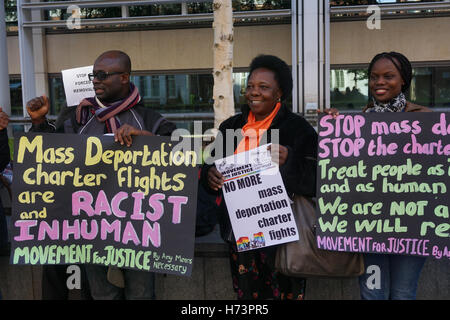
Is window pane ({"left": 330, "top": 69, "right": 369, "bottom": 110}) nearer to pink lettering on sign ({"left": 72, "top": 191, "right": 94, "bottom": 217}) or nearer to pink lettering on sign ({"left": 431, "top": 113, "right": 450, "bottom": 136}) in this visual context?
pink lettering on sign ({"left": 431, "top": 113, "right": 450, "bottom": 136})

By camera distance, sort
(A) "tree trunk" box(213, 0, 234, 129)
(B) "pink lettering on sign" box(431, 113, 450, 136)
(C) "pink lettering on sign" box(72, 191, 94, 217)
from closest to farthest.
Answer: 1. (B) "pink lettering on sign" box(431, 113, 450, 136)
2. (C) "pink lettering on sign" box(72, 191, 94, 217)
3. (A) "tree trunk" box(213, 0, 234, 129)

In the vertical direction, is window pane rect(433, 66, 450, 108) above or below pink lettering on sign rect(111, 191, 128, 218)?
above

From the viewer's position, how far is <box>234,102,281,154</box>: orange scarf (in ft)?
8.92

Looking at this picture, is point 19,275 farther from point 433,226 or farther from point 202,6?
point 202,6

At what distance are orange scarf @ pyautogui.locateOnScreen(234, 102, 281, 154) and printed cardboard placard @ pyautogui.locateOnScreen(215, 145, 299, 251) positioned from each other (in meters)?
0.05

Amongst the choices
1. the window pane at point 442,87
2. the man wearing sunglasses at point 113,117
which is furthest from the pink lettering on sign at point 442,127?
the window pane at point 442,87

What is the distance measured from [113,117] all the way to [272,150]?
1.03 meters

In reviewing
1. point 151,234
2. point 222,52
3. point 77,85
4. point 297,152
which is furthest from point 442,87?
point 151,234

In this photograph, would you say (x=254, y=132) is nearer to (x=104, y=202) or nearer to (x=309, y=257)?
(x=309, y=257)

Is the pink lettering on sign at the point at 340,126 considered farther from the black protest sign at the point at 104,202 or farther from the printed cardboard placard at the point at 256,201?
the black protest sign at the point at 104,202

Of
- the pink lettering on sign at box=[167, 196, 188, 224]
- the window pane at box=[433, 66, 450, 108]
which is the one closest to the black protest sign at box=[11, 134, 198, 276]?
the pink lettering on sign at box=[167, 196, 188, 224]

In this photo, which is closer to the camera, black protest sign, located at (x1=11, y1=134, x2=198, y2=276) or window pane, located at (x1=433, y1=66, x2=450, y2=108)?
black protest sign, located at (x1=11, y1=134, x2=198, y2=276)
